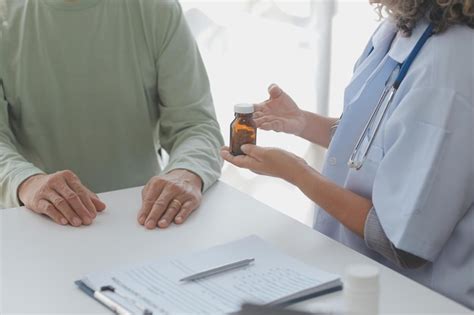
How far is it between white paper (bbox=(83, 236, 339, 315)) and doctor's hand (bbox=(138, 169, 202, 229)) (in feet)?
0.61

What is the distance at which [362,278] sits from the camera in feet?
2.70

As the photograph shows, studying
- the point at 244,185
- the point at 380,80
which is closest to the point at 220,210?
the point at 380,80

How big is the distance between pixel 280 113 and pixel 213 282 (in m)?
0.61

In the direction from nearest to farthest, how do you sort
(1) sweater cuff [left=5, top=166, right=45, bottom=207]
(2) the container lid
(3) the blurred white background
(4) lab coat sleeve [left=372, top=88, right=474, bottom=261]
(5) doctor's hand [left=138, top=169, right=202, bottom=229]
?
1. (2) the container lid
2. (4) lab coat sleeve [left=372, top=88, right=474, bottom=261]
3. (5) doctor's hand [left=138, top=169, right=202, bottom=229]
4. (1) sweater cuff [left=5, top=166, right=45, bottom=207]
5. (3) the blurred white background

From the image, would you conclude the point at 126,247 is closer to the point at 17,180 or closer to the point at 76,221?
the point at 76,221

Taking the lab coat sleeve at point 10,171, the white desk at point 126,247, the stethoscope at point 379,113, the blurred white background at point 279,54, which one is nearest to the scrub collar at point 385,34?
the stethoscope at point 379,113

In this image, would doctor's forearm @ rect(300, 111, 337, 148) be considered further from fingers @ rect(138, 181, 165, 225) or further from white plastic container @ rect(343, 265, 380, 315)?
white plastic container @ rect(343, 265, 380, 315)

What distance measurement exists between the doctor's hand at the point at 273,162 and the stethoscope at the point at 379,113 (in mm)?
100

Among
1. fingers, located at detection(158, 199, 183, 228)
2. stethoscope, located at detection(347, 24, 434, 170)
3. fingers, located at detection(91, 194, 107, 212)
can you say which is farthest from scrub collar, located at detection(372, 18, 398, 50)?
fingers, located at detection(91, 194, 107, 212)

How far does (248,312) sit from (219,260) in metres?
0.36

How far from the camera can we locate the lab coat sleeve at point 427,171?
1.17 metres

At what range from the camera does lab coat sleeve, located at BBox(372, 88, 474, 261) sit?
1171 millimetres

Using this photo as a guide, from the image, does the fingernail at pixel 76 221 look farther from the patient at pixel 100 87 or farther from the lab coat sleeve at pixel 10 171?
the patient at pixel 100 87

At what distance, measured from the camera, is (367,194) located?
Result: 4.40 ft
